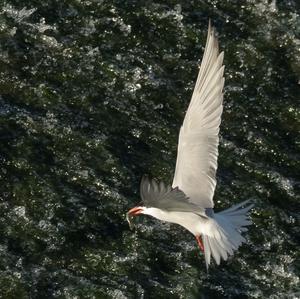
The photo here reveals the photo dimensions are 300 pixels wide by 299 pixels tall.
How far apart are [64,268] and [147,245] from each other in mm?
677

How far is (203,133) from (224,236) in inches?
28.0

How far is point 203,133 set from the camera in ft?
23.8

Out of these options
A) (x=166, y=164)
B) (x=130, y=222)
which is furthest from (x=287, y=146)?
(x=130, y=222)

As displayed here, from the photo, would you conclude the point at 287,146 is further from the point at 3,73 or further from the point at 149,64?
the point at 3,73

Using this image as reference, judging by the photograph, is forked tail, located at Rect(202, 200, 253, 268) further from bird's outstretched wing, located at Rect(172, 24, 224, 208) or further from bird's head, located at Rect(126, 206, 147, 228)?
bird's head, located at Rect(126, 206, 147, 228)

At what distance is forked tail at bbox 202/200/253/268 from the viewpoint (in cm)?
708

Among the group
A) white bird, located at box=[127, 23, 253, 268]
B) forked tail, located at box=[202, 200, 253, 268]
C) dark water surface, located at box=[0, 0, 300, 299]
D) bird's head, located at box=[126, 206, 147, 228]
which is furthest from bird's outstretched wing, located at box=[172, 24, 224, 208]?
dark water surface, located at box=[0, 0, 300, 299]

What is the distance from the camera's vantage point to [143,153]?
27.6 feet

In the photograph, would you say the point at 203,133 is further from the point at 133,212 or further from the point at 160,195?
the point at 160,195

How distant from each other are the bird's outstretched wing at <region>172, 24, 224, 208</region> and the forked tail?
6.2 inches

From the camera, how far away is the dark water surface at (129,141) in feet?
24.3

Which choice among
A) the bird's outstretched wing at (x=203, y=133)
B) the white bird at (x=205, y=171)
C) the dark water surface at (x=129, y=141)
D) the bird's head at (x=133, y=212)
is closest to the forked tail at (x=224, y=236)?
the white bird at (x=205, y=171)

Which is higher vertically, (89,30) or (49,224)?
(89,30)

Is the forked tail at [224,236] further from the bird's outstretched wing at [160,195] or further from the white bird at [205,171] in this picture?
the bird's outstretched wing at [160,195]
